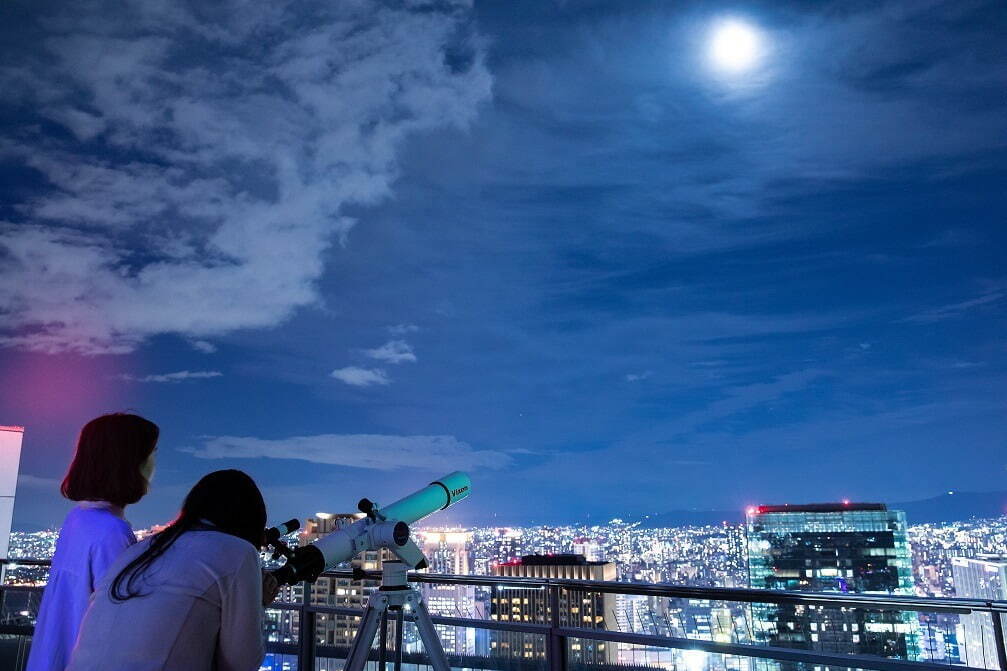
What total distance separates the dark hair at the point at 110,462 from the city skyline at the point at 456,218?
135mm

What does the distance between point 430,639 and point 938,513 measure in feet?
86.8

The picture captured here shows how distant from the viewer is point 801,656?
109 inches

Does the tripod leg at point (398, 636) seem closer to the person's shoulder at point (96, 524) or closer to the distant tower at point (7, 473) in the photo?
the person's shoulder at point (96, 524)

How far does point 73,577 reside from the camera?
1.73 m

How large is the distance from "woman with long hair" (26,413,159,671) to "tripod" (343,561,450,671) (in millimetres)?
1458

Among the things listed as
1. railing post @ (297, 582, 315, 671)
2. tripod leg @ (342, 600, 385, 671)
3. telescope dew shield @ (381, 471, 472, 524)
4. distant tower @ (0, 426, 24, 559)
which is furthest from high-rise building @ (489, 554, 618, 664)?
distant tower @ (0, 426, 24, 559)

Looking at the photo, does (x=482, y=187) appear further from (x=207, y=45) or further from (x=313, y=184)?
(x=207, y=45)

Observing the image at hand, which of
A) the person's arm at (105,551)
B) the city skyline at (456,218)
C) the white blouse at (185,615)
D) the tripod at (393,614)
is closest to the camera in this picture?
the white blouse at (185,615)

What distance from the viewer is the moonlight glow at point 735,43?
12.4 meters

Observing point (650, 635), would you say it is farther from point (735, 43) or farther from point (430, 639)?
point (735, 43)

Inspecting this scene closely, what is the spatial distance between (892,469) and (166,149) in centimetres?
12112

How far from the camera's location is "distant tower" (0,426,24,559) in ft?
21.8

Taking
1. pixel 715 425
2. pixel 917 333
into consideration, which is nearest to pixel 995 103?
pixel 917 333

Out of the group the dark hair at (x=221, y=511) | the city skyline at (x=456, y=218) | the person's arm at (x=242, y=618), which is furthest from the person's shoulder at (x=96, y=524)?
the person's arm at (x=242, y=618)
